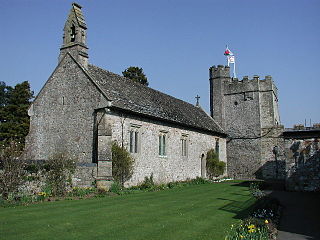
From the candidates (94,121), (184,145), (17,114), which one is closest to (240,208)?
(94,121)

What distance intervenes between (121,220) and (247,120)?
86.5 ft

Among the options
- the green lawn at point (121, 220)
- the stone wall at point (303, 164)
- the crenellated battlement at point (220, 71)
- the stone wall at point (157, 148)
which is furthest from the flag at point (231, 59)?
the green lawn at point (121, 220)

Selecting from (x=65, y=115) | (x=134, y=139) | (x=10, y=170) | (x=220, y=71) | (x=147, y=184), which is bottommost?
(x=147, y=184)

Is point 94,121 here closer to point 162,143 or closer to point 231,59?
point 162,143

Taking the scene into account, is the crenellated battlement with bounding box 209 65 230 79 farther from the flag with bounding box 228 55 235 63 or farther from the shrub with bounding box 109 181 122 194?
the shrub with bounding box 109 181 122 194

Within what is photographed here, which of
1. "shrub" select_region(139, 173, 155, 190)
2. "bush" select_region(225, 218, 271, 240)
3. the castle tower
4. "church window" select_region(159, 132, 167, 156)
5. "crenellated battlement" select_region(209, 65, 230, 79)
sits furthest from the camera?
"crenellated battlement" select_region(209, 65, 230, 79)

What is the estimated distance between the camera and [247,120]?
33688 mm

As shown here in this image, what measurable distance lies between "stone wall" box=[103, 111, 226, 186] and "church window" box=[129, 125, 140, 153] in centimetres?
9

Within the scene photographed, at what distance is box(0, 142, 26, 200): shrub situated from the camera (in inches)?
559

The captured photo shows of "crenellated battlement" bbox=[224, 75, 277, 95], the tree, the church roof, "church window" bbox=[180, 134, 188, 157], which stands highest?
the tree

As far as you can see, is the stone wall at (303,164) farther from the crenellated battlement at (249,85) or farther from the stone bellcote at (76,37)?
the crenellated battlement at (249,85)

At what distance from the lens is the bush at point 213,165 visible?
97.6ft

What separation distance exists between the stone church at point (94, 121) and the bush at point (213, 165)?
5.14m

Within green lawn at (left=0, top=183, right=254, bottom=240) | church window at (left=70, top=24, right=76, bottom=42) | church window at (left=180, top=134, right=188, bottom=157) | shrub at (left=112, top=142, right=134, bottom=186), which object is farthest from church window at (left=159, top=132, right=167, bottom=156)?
green lawn at (left=0, top=183, right=254, bottom=240)
